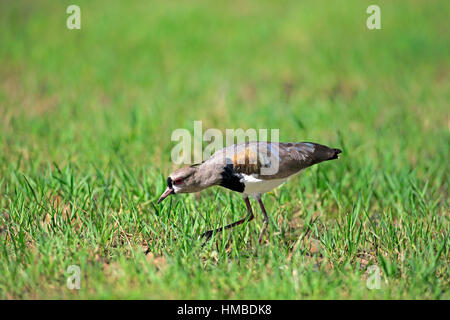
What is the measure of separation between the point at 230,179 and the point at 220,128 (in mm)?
2837

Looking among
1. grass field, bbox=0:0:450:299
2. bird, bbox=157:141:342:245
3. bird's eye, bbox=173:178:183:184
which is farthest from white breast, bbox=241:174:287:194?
bird's eye, bbox=173:178:183:184

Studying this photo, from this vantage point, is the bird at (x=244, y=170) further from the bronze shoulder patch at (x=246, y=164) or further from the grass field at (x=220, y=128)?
the grass field at (x=220, y=128)

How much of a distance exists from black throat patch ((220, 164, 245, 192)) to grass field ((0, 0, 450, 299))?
330mm

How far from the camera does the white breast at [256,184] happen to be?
462 cm

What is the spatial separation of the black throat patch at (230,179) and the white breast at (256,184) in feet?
0.13

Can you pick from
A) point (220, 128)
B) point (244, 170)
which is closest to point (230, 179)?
point (244, 170)

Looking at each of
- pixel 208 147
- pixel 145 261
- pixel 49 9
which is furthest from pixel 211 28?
pixel 145 261

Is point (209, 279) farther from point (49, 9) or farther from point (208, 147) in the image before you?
point (49, 9)

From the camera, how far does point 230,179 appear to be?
181 inches

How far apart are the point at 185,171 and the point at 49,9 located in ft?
31.6

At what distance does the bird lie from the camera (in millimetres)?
4516

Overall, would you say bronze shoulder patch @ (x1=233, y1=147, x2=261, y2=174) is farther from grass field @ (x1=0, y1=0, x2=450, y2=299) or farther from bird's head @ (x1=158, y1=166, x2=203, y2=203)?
grass field @ (x1=0, y1=0, x2=450, y2=299)

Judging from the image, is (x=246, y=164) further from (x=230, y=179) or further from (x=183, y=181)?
(x=183, y=181)
